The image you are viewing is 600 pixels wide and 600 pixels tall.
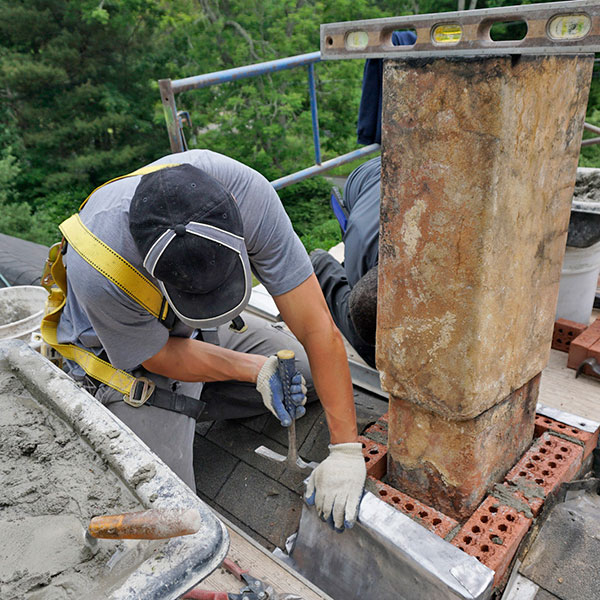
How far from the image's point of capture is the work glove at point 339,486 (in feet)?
5.42

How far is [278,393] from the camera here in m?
2.10

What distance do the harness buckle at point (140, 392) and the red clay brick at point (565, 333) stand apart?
83.5 inches

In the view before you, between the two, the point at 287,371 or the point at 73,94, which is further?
the point at 73,94

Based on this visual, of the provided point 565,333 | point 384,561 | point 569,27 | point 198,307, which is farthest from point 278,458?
point 569,27

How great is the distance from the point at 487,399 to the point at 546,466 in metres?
0.51

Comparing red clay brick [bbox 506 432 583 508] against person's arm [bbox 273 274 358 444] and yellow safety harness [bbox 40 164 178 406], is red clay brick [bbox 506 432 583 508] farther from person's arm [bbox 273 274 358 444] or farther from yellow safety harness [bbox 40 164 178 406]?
yellow safety harness [bbox 40 164 178 406]

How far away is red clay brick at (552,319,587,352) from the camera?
2.68 meters

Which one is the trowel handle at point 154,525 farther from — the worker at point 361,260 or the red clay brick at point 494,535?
the worker at point 361,260

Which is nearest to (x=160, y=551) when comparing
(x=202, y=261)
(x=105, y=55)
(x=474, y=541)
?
(x=202, y=261)

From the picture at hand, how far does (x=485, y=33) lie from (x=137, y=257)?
4.23 ft

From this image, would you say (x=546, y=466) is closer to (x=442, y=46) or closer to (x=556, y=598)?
(x=556, y=598)

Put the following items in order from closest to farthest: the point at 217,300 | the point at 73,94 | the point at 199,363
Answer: the point at 217,300 → the point at 199,363 → the point at 73,94

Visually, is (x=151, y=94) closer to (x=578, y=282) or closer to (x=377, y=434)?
(x=578, y=282)

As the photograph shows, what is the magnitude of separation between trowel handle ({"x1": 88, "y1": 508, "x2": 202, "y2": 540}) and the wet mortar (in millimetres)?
111
